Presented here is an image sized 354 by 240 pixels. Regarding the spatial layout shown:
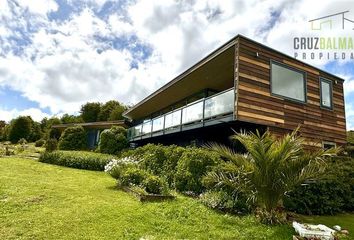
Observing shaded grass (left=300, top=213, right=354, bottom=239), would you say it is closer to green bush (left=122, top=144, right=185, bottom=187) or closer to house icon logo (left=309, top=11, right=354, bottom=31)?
green bush (left=122, top=144, right=185, bottom=187)

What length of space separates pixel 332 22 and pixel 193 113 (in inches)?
309

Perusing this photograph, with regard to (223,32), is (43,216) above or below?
below

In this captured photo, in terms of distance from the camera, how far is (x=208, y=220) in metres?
7.55

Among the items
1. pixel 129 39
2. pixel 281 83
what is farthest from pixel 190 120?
pixel 129 39

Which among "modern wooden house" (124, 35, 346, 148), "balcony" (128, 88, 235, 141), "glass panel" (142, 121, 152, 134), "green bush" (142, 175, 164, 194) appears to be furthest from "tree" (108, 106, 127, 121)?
"green bush" (142, 175, 164, 194)

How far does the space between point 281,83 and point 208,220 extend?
27.0 feet

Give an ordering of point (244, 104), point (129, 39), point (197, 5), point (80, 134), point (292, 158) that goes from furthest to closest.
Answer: point (80, 134) < point (129, 39) < point (197, 5) < point (244, 104) < point (292, 158)

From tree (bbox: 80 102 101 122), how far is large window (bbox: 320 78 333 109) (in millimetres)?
43797

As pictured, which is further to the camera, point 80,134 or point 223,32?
point 80,134

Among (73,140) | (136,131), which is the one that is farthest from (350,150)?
(73,140)

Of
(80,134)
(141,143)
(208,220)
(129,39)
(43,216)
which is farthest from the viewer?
(80,134)

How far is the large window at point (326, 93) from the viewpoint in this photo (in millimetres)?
15102

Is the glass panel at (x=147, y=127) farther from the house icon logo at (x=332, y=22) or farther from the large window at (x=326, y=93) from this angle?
the house icon logo at (x=332, y=22)

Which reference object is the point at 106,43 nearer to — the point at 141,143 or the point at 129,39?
the point at 129,39
